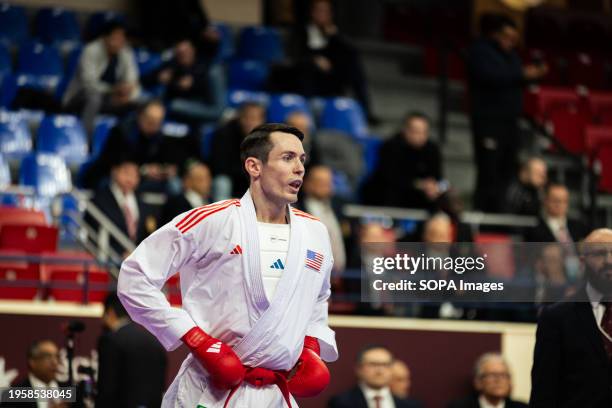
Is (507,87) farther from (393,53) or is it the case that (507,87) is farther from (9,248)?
(9,248)

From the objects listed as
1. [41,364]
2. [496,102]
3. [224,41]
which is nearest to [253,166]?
[41,364]

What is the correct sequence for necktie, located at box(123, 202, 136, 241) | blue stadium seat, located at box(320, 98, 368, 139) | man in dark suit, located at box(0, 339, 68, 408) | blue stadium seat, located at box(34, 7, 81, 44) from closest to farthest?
man in dark suit, located at box(0, 339, 68, 408), necktie, located at box(123, 202, 136, 241), blue stadium seat, located at box(320, 98, 368, 139), blue stadium seat, located at box(34, 7, 81, 44)

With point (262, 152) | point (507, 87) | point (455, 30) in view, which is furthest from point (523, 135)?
point (262, 152)

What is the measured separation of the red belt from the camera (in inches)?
212

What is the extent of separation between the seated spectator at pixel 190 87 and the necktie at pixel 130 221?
278 cm

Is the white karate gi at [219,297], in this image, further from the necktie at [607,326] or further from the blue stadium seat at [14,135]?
the blue stadium seat at [14,135]

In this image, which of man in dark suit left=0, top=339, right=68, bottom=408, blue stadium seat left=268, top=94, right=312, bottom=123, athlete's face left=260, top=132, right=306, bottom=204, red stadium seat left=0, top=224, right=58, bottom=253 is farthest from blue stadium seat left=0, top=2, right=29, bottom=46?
athlete's face left=260, top=132, right=306, bottom=204

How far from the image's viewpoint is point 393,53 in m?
16.5

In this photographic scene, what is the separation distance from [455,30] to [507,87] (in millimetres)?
4912

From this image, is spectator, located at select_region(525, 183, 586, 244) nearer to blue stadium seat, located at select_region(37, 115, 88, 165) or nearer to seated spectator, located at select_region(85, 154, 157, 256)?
seated spectator, located at select_region(85, 154, 157, 256)

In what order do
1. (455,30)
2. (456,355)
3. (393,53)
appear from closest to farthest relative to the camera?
(456,355)
(393,53)
(455,30)

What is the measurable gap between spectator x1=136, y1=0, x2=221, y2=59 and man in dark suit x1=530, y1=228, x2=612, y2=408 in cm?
846

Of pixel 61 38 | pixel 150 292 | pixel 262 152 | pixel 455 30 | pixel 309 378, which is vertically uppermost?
pixel 455 30

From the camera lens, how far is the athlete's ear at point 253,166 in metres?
5.60
